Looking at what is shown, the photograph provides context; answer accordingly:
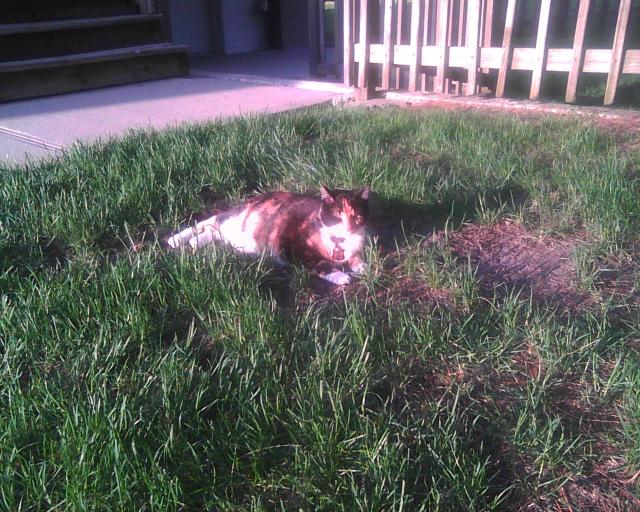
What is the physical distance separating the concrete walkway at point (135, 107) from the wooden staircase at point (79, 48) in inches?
8.3

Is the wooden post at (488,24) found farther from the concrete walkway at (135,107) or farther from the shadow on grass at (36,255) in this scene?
the shadow on grass at (36,255)

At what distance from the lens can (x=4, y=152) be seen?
192 inches

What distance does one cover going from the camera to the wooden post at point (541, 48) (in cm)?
525

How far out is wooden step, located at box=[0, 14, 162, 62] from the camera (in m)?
7.69

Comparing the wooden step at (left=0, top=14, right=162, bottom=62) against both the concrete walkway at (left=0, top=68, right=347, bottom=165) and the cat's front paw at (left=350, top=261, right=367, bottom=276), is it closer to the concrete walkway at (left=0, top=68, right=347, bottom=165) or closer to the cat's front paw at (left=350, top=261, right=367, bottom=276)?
the concrete walkway at (left=0, top=68, right=347, bottom=165)

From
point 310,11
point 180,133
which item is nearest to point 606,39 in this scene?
point 310,11

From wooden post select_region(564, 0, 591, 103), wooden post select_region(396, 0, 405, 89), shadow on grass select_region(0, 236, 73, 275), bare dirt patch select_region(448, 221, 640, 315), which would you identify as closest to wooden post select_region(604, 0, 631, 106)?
wooden post select_region(564, 0, 591, 103)

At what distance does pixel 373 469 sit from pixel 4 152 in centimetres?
442

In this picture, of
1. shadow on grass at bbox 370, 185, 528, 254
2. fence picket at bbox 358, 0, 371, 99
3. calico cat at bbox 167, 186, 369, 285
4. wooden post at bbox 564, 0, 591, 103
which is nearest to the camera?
calico cat at bbox 167, 186, 369, 285

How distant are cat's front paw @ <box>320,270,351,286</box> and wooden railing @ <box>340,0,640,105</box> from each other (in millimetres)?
3585

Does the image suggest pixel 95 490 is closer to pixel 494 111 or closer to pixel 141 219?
pixel 141 219

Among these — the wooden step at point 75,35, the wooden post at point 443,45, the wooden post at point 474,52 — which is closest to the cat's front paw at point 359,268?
the wooden post at point 474,52

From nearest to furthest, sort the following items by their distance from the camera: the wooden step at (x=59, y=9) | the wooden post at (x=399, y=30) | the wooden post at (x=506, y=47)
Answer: the wooden post at (x=506, y=47)
the wooden post at (x=399, y=30)
the wooden step at (x=59, y=9)

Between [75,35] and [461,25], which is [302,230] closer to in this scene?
[461,25]
